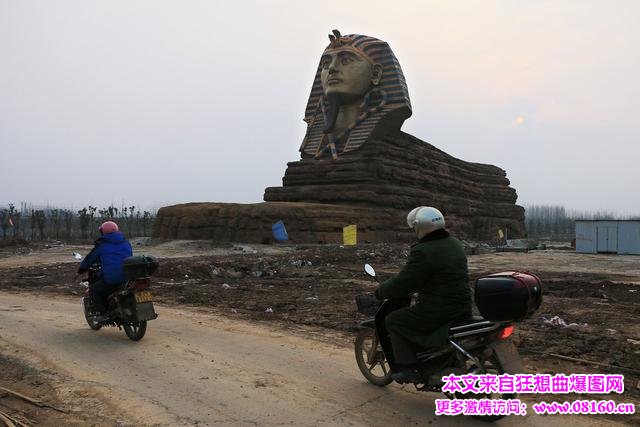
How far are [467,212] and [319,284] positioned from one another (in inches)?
953

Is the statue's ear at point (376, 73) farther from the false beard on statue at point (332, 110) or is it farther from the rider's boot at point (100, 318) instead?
the rider's boot at point (100, 318)

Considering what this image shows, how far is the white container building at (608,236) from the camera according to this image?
25.2 m

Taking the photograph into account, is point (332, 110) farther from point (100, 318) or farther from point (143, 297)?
point (143, 297)

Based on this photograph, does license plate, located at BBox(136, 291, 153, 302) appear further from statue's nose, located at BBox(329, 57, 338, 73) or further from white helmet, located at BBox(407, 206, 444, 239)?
statue's nose, located at BBox(329, 57, 338, 73)

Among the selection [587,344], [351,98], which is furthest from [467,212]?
[587,344]

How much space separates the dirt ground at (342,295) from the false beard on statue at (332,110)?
1084 cm

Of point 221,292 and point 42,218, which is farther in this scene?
point 42,218

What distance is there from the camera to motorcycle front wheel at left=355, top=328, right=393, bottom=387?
450 cm

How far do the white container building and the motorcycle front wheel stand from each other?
2493 centimetres

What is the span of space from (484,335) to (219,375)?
98.4 inches

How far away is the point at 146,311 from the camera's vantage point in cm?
611

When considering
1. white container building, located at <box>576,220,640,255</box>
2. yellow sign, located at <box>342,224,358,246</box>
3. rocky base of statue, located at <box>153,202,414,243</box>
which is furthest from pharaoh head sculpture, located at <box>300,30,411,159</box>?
white container building, located at <box>576,220,640,255</box>

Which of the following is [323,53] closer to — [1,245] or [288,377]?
[1,245]

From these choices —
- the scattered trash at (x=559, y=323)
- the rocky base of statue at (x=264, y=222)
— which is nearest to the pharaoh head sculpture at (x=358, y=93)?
the rocky base of statue at (x=264, y=222)
